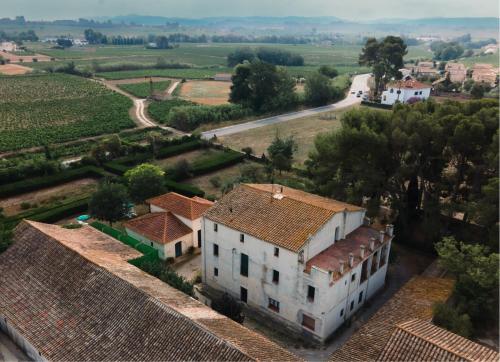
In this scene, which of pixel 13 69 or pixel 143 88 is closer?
pixel 143 88

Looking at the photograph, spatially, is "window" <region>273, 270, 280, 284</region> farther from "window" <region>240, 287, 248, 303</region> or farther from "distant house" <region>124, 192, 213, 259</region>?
"distant house" <region>124, 192, 213, 259</region>

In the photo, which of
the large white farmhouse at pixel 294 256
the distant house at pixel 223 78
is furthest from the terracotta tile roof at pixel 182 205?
the distant house at pixel 223 78

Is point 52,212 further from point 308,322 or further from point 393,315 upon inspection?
point 393,315

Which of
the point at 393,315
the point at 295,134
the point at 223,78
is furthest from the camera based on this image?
the point at 223,78

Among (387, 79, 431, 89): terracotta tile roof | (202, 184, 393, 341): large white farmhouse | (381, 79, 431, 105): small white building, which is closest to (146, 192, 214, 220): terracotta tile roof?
(202, 184, 393, 341): large white farmhouse

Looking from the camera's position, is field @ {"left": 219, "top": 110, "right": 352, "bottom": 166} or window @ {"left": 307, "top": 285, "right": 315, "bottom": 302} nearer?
window @ {"left": 307, "top": 285, "right": 315, "bottom": 302}

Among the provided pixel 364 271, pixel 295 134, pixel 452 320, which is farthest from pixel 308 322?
pixel 295 134
